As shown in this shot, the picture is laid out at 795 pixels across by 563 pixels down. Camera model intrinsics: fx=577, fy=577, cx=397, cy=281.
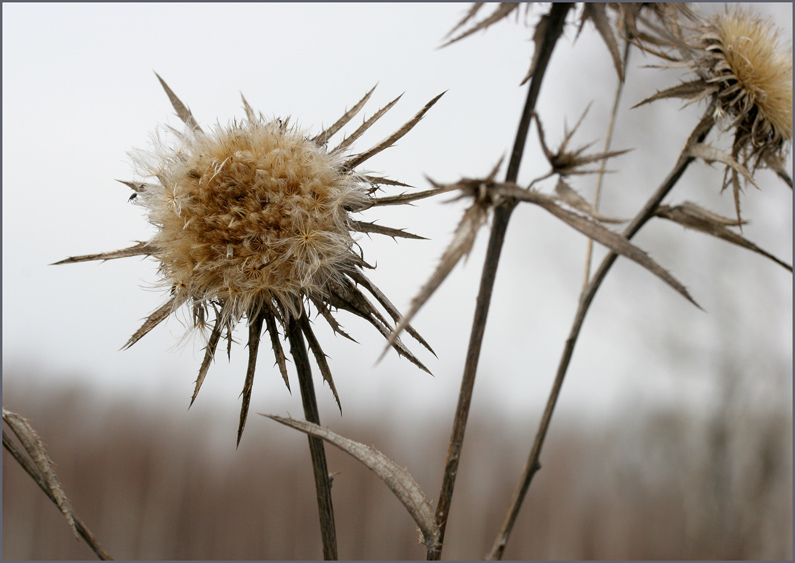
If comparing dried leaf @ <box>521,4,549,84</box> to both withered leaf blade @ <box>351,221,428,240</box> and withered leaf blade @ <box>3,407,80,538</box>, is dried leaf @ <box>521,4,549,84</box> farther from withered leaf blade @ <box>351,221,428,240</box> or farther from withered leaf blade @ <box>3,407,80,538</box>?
withered leaf blade @ <box>3,407,80,538</box>

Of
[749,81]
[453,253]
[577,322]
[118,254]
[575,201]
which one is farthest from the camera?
[577,322]

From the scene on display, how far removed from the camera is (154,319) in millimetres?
863

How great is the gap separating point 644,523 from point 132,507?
18.8 ft

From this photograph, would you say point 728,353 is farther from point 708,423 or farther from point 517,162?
point 517,162

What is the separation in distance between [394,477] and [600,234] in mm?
436

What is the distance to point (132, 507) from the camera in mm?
5887

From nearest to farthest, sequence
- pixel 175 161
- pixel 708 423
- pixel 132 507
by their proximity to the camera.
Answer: pixel 175 161 < pixel 132 507 < pixel 708 423

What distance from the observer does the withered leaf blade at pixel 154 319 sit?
836 millimetres

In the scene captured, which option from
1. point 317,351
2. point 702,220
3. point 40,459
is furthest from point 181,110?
point 702,220

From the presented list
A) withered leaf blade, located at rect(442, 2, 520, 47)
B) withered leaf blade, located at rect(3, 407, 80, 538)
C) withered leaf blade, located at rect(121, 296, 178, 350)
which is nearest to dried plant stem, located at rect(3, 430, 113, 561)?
withered leaf blade, located at rect(3, 407, 80, 538)

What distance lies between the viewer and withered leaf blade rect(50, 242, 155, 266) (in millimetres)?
856

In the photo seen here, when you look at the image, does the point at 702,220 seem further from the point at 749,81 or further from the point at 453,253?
the point at 453,253

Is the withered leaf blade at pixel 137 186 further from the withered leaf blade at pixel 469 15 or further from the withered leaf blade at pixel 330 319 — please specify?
the withered leaf blade at pixel 469 15

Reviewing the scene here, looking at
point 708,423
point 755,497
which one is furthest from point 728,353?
point 755,497
